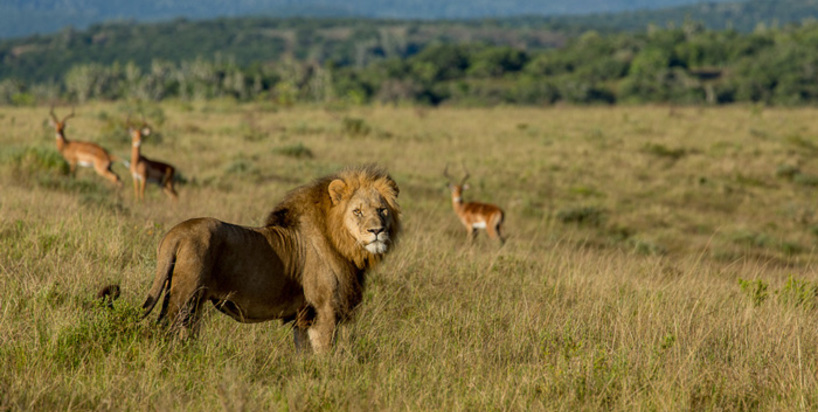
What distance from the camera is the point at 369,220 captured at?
4754 millimetres

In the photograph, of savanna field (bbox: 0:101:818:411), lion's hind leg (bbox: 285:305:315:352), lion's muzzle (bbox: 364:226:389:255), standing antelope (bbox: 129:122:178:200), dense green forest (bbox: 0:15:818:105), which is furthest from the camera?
dense green forest (bbox: 0:15:818:105)

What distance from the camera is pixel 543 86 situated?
221ft

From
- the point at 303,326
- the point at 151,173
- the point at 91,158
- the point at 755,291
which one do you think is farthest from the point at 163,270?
the point at 91,158

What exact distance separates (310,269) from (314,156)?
53.3 feet

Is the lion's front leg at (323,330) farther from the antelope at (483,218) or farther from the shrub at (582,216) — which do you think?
the shrub at (582,216)

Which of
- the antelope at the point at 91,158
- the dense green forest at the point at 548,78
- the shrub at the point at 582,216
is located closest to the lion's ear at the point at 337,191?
the antelope at the point at 91,158

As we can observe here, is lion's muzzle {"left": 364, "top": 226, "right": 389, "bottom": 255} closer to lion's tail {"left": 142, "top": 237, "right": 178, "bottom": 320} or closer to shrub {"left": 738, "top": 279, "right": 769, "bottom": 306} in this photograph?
lion's tail {"left": 142, "top": 237, "right": 178, "bottom": 320}

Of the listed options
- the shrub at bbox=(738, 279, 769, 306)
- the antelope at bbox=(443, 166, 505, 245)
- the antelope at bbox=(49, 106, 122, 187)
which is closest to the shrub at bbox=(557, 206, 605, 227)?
the antelope at bbox=(443, 166, 505, 245)

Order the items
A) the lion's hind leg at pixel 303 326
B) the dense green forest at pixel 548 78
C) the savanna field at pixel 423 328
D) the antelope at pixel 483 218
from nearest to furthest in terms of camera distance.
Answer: the savanna field at pixel 423 328, the lion's hind leg at pixel 303 326, the antelope at pixel 483 218, the dense green forest at pixel 548 78

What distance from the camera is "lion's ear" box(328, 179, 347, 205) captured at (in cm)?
497

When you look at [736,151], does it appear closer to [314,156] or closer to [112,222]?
[314,156]

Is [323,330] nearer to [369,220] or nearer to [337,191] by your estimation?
[369,220]

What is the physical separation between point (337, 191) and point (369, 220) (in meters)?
0.37

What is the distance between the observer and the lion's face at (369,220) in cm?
473
